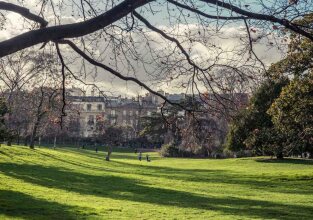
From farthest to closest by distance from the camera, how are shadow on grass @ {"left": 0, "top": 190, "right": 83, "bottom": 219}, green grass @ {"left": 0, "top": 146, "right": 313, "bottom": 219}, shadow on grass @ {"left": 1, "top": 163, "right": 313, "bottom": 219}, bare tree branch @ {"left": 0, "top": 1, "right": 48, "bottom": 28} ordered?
shadow on grass @ {"left": 1, "top": 163, "right": 313, "bottom": 219}
green grass @ {"left": 0, "top": 146, "right": 313, "bottom": 219}
shadow on grass @ {"left": 0, "top": 190, "right": 83, "bottom": 219}
bare tree branch @ {"left": 0, "top": 1, "right": 48, "bottom": 28}

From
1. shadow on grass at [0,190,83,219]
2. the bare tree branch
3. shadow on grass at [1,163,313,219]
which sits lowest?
shadow on grass at [0,190,83,219]

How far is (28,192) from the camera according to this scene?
19.0m

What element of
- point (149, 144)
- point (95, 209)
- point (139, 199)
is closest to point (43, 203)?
point (95, 209)

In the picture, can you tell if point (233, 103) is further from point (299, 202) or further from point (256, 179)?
point (256, 179)

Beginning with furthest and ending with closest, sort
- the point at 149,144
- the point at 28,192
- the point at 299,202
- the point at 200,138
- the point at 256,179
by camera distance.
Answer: the point at 149,144 < the point at 256,179 < the point at 299,202 < the point at 28,192 < the point at 200,138

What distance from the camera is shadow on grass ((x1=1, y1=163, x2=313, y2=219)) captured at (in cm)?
1723

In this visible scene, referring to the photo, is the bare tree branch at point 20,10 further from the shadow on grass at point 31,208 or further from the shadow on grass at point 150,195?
the shadow on grass at point 150,195

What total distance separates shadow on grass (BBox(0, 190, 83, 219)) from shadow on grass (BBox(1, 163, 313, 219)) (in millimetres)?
235

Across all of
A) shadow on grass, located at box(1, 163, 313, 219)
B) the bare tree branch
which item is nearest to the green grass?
shadow on grass, located at box(1, 163, 313, 219)

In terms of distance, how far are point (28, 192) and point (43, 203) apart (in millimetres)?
2830

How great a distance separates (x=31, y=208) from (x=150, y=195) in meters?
7.29

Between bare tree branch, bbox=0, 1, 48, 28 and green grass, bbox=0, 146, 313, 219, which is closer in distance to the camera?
bare tree branch, bbox=0, 1, 48, 28

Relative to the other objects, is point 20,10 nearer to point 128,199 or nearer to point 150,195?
point 128,199

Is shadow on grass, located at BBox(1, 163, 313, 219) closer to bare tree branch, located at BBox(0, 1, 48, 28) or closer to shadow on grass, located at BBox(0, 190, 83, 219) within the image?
shadow on grass, located at BBox(0, 190, 83, 219)
